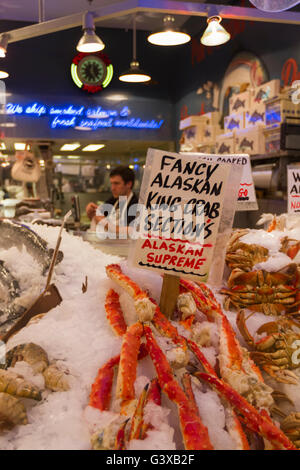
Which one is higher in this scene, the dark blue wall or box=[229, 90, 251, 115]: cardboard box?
the dark blue wall

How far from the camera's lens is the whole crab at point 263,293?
1442mm

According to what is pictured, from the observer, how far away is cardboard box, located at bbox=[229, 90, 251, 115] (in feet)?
16.4

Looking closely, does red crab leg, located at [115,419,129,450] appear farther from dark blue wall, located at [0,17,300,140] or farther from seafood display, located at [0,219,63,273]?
dark blue wall, located at [0,17,300,140]

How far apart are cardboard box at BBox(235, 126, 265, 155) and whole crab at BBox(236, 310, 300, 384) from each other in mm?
3466

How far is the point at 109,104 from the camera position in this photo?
898cm

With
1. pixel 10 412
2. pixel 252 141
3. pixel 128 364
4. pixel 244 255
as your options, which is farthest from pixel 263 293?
pixel 252 141

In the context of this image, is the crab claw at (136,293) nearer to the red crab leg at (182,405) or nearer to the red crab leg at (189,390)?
the red crab leg at (182,405)

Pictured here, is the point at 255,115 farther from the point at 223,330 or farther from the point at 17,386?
the point at 17,386

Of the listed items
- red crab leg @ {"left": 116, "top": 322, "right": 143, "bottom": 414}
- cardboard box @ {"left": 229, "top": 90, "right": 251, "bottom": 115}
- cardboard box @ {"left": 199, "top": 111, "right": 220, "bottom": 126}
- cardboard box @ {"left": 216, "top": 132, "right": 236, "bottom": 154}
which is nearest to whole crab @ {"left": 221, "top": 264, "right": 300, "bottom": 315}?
red crab leg @ {"left": 116, "top": 322, "right": 143, "bottom": 414}

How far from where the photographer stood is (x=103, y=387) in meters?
0.94

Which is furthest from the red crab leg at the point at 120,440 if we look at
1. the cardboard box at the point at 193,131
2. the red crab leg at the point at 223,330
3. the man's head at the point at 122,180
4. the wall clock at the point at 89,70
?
the wall clock at the point at 89,70

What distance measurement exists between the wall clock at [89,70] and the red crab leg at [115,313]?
806 cm

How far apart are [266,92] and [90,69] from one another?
15.9ft
